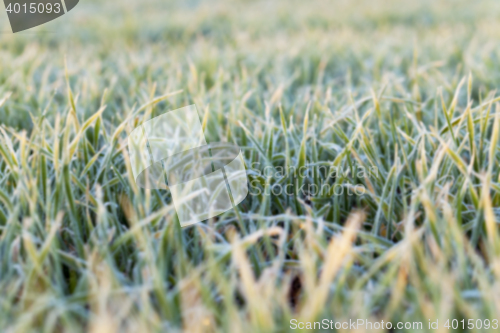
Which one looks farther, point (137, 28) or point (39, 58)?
point (137, 28)

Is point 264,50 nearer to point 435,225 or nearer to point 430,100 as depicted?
point 430,100

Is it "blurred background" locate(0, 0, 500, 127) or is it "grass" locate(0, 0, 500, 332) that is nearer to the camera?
"grass" locate(0, 0, 500, 332)

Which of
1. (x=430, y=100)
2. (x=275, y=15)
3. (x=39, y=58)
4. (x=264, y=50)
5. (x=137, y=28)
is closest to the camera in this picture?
(x=430, y=100)

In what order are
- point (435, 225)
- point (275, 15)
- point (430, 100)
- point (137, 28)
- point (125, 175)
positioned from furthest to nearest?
point (275, 15) < point (137, 28) < point (430, 100) < point (125, 175) < point (435, 225)

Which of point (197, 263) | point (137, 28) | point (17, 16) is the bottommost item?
point (197, 263)

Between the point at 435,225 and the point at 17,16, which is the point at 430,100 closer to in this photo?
the point at 435,225

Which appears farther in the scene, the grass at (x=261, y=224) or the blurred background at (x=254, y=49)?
the blurred background at (x=254, y=49)

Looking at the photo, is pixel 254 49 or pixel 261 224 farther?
pixel 254 49

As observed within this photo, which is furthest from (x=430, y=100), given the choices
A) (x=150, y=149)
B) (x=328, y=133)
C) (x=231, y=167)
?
(x=150, y=149)

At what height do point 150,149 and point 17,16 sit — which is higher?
point 17,16
